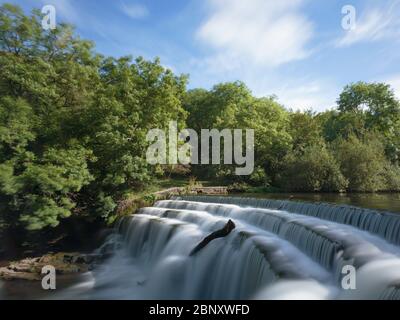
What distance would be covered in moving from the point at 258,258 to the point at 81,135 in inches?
456

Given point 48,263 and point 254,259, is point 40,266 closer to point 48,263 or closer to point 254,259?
point 48,263

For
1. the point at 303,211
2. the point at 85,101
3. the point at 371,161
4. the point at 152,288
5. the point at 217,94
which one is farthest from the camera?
the point at 217,94

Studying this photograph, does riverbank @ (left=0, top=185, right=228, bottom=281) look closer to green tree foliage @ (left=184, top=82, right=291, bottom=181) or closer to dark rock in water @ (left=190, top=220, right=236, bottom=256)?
dark rock in water @ (left=190, top=220, right=236, bottom=256)

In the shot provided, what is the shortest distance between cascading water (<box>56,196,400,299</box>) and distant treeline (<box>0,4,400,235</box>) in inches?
126

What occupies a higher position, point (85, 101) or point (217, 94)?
point (217, 94)

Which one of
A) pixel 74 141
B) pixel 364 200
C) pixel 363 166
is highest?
pixel 74 141

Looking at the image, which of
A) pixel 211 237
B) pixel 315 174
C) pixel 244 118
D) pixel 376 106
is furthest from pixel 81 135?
pixel 376 106

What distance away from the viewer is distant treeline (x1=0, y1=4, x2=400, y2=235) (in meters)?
12.5

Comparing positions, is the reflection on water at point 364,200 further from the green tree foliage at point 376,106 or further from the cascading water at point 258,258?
the green tree foliage at point 376,106

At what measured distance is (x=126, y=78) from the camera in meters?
17.8

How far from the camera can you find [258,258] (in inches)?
332
